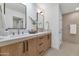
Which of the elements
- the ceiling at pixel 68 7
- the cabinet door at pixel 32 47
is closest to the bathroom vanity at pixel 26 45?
the cabinet door at pixel 32 47

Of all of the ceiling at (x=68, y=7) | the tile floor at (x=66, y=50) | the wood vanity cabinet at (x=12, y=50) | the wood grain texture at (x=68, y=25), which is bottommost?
the tile floor at (x=66, y=50)

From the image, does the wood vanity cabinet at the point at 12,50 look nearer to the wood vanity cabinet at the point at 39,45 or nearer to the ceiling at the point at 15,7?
the wood vanity cabinet at the point at 39,45

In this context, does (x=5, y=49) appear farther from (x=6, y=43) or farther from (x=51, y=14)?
(x=51, y=14)

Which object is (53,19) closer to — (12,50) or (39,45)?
(39,45)

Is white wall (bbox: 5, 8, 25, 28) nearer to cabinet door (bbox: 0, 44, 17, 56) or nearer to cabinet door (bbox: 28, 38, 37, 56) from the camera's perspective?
cabinet door (bbox: 28, 38, 37, 56)

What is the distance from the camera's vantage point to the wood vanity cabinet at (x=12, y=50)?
1.43 m

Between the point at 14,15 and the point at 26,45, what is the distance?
0.74m

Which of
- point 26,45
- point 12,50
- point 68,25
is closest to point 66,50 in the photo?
point 68,25

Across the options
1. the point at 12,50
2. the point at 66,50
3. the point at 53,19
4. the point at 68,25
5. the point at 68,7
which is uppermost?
the point at 68,7

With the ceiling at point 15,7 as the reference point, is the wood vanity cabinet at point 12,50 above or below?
below

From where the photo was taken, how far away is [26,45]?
6.40ft

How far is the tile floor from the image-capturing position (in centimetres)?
206

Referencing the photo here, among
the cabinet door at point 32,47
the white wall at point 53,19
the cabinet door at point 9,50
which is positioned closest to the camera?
the cabinet door at point 9,50

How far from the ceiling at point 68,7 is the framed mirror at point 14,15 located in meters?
0.97
